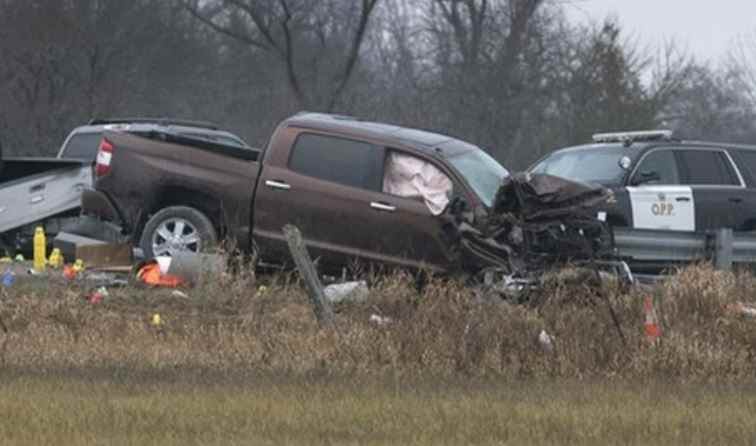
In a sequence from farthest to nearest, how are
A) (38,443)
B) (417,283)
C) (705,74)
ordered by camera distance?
1. (705,74)
2. (417,283)
3. (38,443)

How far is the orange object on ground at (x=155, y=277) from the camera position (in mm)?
14328

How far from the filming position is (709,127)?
53.8m

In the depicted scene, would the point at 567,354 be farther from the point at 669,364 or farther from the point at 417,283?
the point at 417,283

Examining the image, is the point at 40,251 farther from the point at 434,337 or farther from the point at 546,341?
the point at 546,341

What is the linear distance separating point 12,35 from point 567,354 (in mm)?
28093

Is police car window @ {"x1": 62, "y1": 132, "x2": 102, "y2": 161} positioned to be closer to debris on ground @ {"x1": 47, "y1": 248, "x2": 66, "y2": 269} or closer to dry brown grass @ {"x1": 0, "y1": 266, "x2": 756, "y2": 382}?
debris on ground @ {"x1": 47, "y1": 248, "x2": 66, "y2": 269}

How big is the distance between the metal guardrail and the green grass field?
→ 4.68 meters

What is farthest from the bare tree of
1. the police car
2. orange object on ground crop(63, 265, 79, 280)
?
orange object on ground crop(63, 265, 79, 280)

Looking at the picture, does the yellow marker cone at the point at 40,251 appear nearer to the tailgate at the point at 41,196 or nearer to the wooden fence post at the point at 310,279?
the tailgate at the point at 41,196

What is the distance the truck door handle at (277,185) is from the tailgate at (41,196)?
3.70 metres

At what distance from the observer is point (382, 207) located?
1445 centimetres

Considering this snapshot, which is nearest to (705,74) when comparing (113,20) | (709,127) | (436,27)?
(709,127)

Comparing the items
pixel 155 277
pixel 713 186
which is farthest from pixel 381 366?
pixel 713 186

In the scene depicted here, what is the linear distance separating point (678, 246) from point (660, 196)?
57.3 inches
